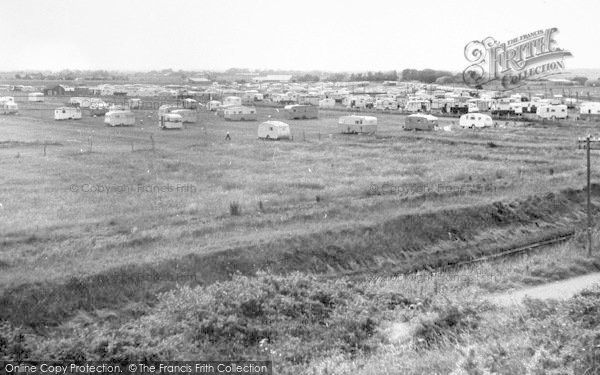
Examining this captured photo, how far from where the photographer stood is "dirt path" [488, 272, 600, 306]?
502 inches

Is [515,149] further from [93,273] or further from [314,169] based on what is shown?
[93,273]

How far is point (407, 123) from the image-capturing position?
140 ft

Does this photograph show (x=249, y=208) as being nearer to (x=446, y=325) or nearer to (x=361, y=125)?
(x=446, y=325)

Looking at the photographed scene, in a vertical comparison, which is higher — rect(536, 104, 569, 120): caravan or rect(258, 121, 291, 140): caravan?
rect(536, 104, 569, 120): caravan

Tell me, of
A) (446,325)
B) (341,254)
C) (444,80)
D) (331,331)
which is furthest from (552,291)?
(444,80)

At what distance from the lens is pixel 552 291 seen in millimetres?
14039

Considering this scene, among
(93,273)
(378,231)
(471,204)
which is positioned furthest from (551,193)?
(93,273)

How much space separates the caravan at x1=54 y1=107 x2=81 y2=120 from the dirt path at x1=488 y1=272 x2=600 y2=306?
38.7m

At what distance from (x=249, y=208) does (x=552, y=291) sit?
8.91 metres

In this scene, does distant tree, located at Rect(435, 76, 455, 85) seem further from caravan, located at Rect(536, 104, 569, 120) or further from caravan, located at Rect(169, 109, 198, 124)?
caravan, located at Rect(169, 109, 198, 124)

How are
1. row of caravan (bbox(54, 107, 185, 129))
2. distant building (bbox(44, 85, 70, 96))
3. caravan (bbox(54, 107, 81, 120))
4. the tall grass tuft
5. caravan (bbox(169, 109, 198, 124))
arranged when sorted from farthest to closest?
1. distant building (bbox(44, 85, 70, 96))
2. caravan (bbox(169, 109, 198, 124))
3. caravan (bbox(54, 107, 81, 120))
4. row of caravan (bbox(54, 107, 185, 129))
5. the tall grass tuft

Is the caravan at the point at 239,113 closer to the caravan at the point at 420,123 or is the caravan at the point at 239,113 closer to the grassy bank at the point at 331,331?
the caravan at the point at 420,123

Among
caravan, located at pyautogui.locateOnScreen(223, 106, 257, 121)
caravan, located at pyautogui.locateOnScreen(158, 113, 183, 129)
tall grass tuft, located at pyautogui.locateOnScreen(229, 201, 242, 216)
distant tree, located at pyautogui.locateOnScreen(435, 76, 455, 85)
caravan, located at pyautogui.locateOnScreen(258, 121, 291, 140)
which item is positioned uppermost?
distant tree, located at pyautogui.locateOnScreen(435, 76, 455, 85)

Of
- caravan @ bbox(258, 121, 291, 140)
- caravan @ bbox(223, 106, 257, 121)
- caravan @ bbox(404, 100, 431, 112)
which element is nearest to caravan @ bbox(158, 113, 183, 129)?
caravan @ bbox(223, 106, 257, 121)
